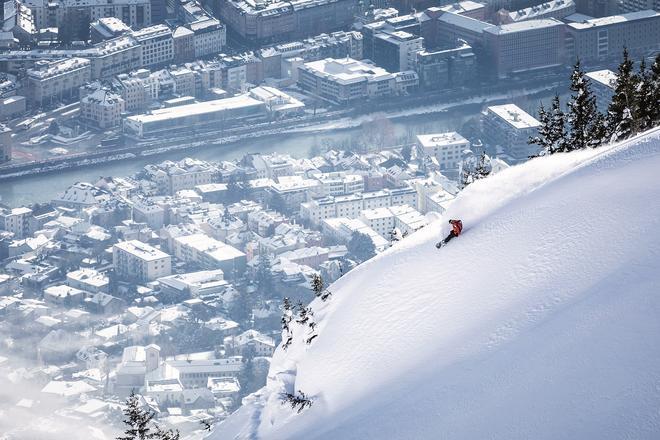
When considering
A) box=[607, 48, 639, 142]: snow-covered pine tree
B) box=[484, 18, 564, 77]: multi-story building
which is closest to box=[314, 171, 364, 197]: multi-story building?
box=[484, 18, 564, 77]: multi-story building

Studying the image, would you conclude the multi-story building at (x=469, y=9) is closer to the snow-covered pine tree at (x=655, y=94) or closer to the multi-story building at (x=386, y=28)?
the multi-story building at (x=386, y=28)

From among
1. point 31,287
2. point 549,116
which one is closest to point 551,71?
point 31,287

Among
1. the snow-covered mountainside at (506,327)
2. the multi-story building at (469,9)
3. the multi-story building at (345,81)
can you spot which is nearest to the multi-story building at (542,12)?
the multi-story building at (469,9)

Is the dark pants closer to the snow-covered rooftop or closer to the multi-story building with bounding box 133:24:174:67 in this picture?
the snow-covered rooftop

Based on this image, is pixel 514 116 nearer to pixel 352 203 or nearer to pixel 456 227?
pixel 352 203

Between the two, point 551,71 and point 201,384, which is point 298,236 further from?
point 551,71

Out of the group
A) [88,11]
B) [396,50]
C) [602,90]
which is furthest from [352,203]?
[88,11]
